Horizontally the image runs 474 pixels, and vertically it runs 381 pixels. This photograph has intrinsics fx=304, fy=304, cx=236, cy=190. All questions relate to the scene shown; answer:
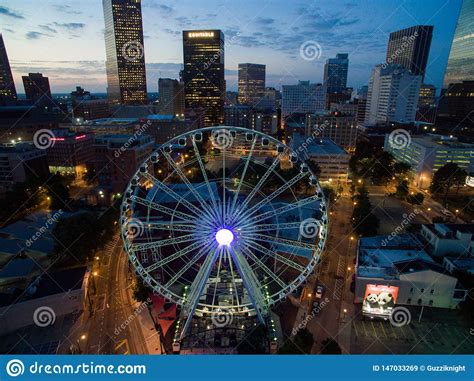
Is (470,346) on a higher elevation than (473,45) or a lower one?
lower

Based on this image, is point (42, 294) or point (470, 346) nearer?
point (470, 346)

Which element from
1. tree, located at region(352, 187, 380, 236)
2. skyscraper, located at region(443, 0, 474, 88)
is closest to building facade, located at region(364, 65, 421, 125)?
skyscraper, located at region(443, 0, 474, 88)

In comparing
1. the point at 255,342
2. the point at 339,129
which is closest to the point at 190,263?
the point at 255,342

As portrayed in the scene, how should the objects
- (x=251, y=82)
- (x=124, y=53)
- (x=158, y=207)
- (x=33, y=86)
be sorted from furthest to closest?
1. (x=251, y=82)
2. (x=124, y=53)
3. (x=33, y=86)
4. (x=158, y=207)

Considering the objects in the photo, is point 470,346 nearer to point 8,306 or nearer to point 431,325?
point 431,325

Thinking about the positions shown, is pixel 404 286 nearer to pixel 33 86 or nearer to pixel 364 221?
pixel 364 221

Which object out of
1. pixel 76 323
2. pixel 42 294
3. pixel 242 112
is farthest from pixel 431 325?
pixel 242 112

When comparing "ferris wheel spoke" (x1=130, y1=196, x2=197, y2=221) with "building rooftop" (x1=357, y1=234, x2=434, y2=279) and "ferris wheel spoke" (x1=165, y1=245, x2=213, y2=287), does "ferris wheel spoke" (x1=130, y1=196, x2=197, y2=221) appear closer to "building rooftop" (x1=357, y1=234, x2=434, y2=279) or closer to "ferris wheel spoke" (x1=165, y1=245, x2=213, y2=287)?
"ferris wheel spoke" (x1=165, y1=245, x2=213, y2=287)

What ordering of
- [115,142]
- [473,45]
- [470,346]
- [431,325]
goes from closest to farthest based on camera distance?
[470,346]
[431,325]
[115,142]
[473,45]
